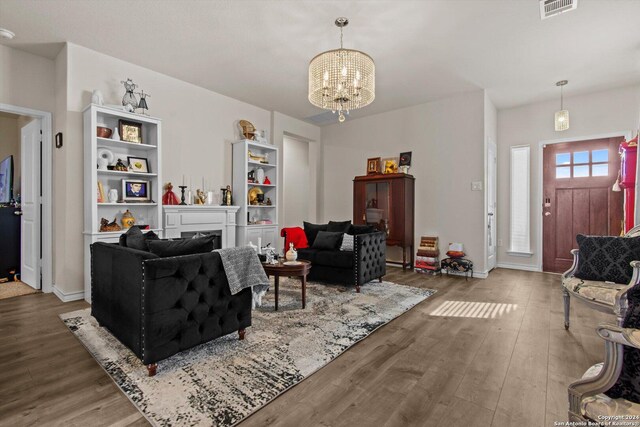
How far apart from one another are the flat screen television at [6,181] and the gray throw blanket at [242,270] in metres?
5.23

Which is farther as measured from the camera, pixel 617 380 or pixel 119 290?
pixel 119 290

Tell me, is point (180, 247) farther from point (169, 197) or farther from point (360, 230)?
point (360, 230)

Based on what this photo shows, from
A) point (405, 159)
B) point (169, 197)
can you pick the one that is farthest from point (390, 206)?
point (169, 197)

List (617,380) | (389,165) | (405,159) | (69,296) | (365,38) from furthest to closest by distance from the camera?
→ (389,165) → (405,159) → (69,296) → (365,38) → (617,380)

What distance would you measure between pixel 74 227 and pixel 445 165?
18.0 feet

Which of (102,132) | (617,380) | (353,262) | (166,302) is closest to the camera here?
(617,380)

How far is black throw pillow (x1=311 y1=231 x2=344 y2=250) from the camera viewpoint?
14.4 feet

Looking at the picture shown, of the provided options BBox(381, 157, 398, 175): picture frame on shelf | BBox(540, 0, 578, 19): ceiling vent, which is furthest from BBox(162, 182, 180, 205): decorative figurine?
BBox(540, 0, 578, 19): ceiling vent

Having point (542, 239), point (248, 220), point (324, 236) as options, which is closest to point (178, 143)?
point (248, 220)

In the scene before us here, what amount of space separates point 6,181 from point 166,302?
5.51m

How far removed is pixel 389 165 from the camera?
5953mm

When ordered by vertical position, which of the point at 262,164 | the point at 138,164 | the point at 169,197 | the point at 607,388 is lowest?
the point at 607,388

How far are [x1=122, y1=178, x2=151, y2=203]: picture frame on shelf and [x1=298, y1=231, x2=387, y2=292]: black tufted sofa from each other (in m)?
2.23

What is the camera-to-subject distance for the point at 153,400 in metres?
1.71
